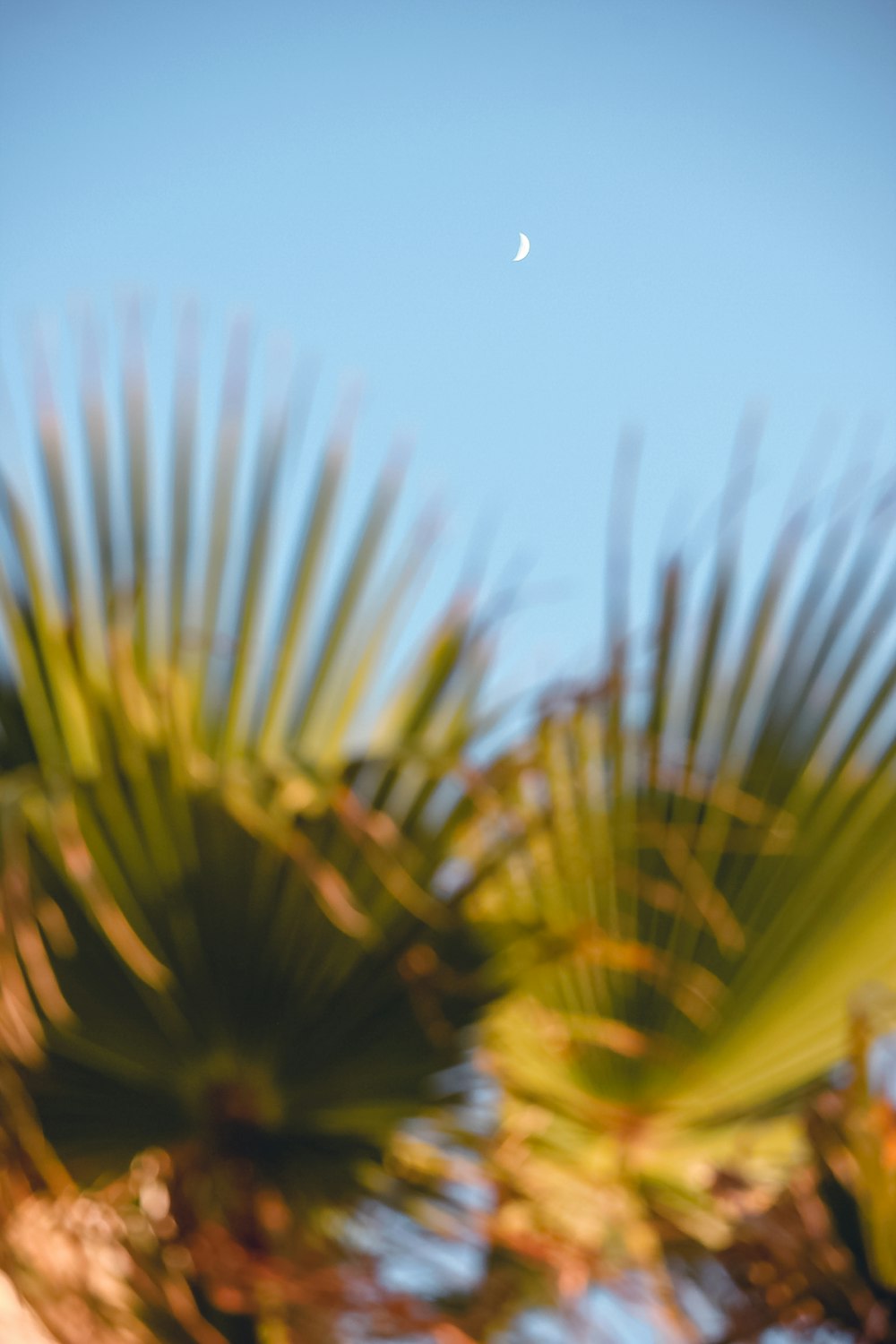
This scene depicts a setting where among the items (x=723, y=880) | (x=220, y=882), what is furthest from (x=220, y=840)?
(x=723, y=880)

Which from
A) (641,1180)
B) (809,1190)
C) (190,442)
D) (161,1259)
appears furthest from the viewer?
(641,1180)

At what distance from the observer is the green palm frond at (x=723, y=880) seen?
1.16 m

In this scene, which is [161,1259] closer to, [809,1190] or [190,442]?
[809,1190]

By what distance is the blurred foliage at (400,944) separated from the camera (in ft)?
3.16

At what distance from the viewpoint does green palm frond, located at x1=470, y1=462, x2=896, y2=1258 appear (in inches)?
45.7

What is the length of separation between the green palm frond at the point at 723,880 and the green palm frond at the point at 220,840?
15 cm

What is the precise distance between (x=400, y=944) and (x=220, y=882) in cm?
20

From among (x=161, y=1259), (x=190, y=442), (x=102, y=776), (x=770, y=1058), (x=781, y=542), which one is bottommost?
(x=161, y=1259)

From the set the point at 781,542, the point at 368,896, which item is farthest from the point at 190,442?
the point at 781,542

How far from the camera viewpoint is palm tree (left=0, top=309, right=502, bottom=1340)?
1007 mm

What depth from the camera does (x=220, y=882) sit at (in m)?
1.04

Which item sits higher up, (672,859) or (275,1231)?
(672,859)

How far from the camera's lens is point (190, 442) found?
1129 mm

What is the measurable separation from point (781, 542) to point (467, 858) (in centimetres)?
49
